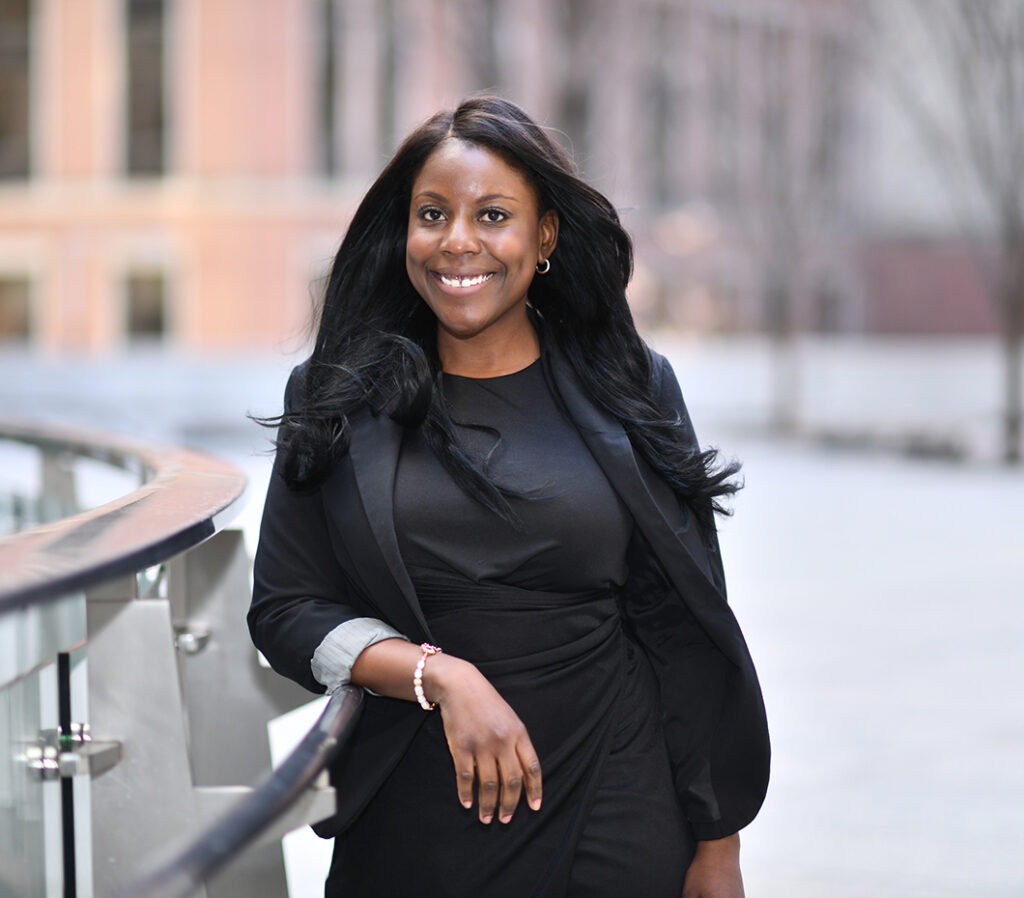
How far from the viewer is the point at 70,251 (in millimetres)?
28938

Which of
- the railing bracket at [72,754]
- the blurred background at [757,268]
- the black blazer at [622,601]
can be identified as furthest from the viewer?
the blurred background at [757,268]

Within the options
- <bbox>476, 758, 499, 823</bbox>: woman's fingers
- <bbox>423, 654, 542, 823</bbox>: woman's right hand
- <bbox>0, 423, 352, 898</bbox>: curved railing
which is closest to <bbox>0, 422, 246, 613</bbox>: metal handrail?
<bbox>0, 423, 352, 898</bbox>: curved railing

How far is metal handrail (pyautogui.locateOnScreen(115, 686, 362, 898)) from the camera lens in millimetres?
1272

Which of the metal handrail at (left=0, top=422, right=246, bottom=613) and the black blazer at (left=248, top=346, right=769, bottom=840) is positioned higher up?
the metal handrail at (left=0, top=422, right=246, bottom=613)

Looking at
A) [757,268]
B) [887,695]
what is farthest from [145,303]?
[887,695]

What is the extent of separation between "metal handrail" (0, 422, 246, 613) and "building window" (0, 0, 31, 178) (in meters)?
28.4

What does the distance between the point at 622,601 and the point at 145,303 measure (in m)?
27.5

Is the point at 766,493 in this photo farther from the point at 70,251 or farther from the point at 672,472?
the point at 70,251

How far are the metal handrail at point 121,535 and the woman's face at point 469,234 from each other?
0.45 meters

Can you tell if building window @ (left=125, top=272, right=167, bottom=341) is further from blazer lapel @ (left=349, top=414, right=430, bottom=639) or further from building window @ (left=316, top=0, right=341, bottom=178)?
blazer lapel @ (left=349, top=414, right=430, bottom=639)

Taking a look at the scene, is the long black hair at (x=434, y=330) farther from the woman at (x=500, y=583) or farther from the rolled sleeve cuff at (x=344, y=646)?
the rolled sleeve cuff at (x=344, y=646)

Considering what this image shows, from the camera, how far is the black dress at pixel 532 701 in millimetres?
2209

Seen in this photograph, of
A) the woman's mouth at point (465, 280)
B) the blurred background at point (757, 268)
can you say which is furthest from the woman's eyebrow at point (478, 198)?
the blurred background at point (757, 268)

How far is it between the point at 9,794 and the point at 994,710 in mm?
4687
